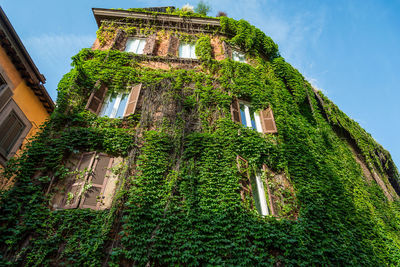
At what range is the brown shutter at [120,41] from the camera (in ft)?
35.9

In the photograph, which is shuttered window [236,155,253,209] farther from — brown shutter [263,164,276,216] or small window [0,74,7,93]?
small window [0,74,7,93]

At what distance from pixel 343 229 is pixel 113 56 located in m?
10.0

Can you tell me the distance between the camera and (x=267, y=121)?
9.19 meters

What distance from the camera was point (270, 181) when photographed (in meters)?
7.62

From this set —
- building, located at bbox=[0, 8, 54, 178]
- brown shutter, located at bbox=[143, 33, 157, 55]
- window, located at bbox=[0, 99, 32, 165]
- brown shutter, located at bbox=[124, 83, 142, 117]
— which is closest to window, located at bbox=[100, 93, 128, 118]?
brown shutter, located at bbox=[124, 83, 142, 117]

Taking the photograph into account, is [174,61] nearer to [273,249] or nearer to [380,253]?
[273,249]

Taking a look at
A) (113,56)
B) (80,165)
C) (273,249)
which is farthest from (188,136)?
(113,56)

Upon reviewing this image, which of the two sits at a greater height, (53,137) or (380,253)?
(53,137)

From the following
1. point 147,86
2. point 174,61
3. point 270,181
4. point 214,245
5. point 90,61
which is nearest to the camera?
point 214,245

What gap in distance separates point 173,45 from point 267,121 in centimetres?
575

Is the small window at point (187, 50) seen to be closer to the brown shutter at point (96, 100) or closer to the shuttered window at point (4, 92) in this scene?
the brown shutter at point (96, 100)

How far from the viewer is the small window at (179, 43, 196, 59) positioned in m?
11.5

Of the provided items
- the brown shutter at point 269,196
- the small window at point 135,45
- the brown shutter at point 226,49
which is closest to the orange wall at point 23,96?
the small window at point 135,45

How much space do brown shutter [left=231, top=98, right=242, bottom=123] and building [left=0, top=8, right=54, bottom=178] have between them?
636cm
